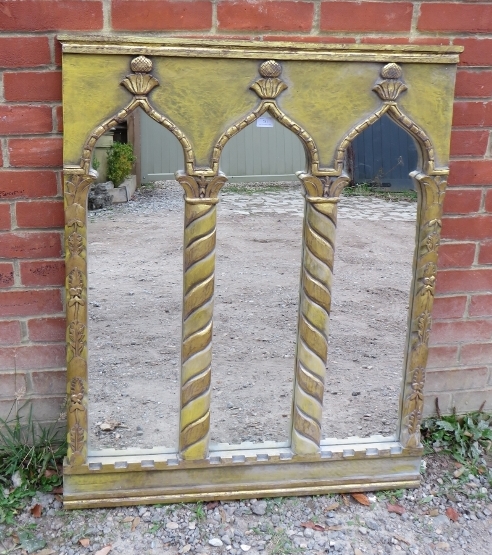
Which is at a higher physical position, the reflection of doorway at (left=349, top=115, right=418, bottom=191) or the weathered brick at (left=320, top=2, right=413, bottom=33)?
the weathered brick at (left=320, top=2, right=413, bottom=33)

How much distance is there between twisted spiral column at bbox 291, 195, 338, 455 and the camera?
1975 mm

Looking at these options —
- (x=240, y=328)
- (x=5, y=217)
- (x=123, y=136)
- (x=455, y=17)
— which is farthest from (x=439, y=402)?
(x=123, y=136)

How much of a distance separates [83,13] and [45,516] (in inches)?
59.4

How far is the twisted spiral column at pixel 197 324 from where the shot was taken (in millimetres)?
1920

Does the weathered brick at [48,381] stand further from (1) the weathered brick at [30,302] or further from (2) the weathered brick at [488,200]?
(2) the weathered brick at [488,200]

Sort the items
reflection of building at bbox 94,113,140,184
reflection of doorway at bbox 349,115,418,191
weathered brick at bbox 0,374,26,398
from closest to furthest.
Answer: weathered brick at bbox 0,374,26,398 → reflection of building at bbox 94,113,140,184 → reflection of doorway at bbox 349,115,418,191

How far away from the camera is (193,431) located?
204 centimetres

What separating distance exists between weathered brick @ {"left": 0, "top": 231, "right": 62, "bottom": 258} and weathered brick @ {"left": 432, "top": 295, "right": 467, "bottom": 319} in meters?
1.33

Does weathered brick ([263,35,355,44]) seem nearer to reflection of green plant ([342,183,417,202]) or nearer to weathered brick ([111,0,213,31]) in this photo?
weathered brick ([111,0,213,31])

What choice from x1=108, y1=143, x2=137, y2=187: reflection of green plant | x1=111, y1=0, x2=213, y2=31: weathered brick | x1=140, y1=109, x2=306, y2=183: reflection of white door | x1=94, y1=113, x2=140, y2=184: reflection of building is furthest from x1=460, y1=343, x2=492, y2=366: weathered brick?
x1=140, y1=109, x2=306, y2=183: reflection of white door

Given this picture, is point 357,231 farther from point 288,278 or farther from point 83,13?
point 83,13

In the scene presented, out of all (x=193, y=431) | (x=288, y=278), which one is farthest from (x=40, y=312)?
(x=288, y=278)

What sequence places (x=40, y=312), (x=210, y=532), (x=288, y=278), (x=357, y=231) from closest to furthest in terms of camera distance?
(x=210, y=532) < (x=40, y=312) < (x=288, y=278) < (x=357, y=231)

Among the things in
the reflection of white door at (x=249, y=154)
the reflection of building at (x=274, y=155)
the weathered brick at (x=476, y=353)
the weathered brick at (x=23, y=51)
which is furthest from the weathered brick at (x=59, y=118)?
the reflection of white door at (x=249, y=154)
